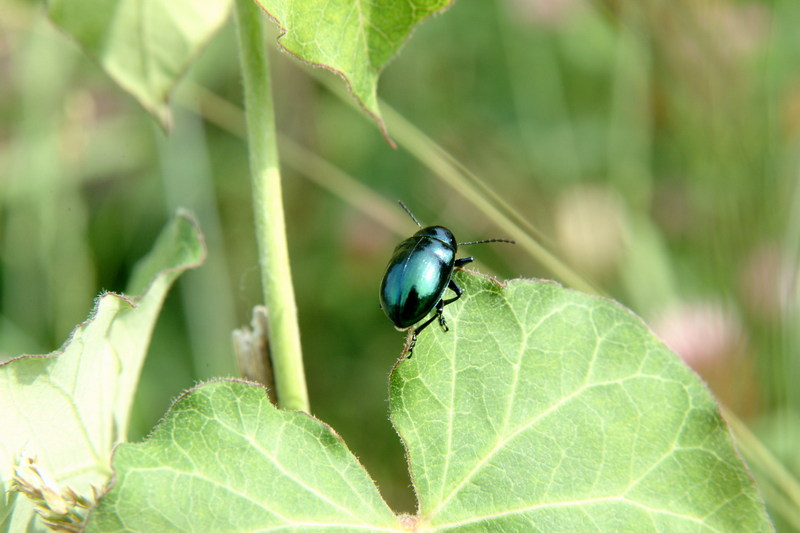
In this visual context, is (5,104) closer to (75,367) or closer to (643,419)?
(75,367)

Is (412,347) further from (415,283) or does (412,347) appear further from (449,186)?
(449,186)

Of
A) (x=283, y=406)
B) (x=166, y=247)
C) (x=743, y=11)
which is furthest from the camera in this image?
(x=743, y=11)

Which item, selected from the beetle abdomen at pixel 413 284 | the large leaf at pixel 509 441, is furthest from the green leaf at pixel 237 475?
the beetle abdomen at pixel 413 284

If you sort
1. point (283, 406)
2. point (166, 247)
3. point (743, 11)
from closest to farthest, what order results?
point (283, 406), point (166, 247), point (743, 11)

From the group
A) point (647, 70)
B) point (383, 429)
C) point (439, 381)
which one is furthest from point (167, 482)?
point (647, 70)

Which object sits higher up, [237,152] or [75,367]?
[237,152]
